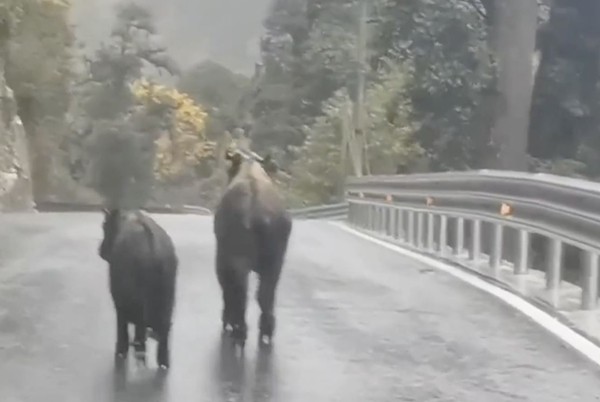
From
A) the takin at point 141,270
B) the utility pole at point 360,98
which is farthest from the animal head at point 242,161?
the utility pole at point 360,98

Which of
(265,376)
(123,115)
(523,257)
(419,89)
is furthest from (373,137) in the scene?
(265,376)

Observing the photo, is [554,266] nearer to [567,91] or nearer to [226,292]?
[226,292]

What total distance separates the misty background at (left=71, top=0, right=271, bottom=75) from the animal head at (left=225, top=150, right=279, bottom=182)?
4165mm

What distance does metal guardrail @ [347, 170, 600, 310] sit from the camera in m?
10.5

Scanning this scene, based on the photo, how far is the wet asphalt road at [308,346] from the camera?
734cm

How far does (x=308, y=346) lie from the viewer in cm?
873

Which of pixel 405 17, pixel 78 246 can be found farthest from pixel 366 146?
pixel 78 246

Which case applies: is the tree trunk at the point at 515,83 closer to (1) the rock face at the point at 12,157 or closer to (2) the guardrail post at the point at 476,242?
(2) the guardrail post at the point at 476,242

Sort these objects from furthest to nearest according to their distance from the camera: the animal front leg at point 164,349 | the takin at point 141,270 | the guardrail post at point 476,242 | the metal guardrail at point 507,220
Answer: the guardrail post at point 476,242, the metal guardrail at point 507,220, the animal front leg at point 164,349, the takin at point 141,270

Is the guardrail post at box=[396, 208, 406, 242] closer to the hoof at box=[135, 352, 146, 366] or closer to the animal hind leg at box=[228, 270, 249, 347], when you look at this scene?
the animal hind leg at box=[228, 270, 249, 347]

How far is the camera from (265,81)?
56.7 feet

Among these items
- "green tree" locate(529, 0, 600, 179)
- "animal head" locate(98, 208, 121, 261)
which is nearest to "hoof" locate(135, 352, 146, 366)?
"animal head" locate(98, 208, 121, 261)

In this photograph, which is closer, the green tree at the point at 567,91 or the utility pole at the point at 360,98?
the green tree at the point at 567,91

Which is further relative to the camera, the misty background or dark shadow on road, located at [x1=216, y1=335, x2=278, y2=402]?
the misty background
